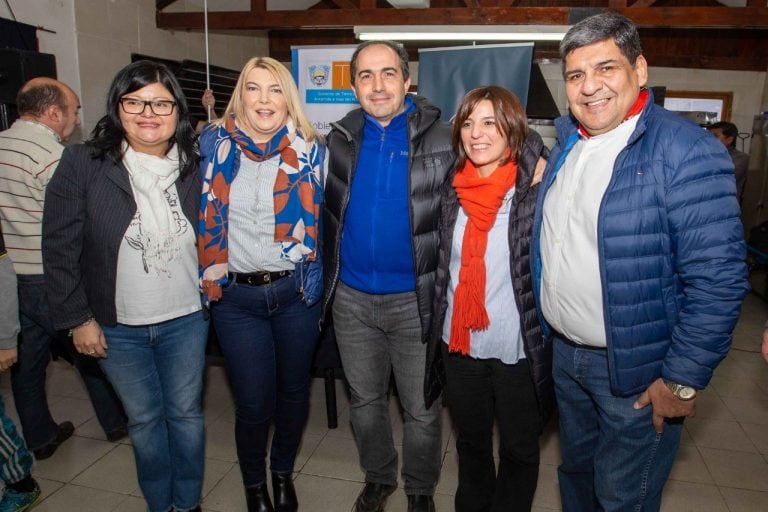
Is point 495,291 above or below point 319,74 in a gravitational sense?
below

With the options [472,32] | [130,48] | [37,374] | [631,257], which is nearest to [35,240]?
[37,374]

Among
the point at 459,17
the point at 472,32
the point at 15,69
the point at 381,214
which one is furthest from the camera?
the point at 459,17

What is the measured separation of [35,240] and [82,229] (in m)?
0.90

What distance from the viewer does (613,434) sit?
4.86 ft

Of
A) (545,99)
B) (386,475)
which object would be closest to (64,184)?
(386,475)

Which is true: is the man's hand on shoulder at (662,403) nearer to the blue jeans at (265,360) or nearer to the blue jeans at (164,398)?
the blue jeans at (265,360)

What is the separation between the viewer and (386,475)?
84.5 inches

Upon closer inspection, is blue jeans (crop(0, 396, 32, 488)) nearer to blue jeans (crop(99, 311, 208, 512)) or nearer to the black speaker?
blue jeans (crop(99, 311, 208, 512))

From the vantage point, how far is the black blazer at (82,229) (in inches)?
62.4

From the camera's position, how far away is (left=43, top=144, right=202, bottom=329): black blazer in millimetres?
1586

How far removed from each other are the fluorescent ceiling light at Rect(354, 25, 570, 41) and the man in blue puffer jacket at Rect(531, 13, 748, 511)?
3.90 m

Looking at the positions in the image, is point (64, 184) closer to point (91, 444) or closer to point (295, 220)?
point (295, 220)

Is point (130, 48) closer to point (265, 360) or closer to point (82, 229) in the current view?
point (82, 229)

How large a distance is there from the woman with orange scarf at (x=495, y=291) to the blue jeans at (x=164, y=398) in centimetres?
85
